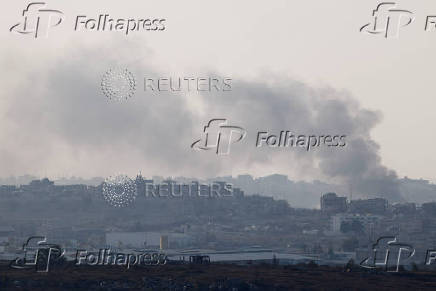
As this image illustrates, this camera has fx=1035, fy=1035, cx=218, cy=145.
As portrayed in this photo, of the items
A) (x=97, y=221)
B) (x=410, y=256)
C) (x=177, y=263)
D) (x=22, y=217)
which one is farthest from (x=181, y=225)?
(x=177, y=263)

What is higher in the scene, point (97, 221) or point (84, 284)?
point (97, 221)

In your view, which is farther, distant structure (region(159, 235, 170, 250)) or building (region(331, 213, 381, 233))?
building (region(331, 213, 381, 233))

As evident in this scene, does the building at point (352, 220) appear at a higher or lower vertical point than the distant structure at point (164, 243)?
higher

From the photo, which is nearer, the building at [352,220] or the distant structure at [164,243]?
the distant structure at [164,243]

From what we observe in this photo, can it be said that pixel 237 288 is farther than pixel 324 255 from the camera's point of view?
No

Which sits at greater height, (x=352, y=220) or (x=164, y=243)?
(x=352, y=220)

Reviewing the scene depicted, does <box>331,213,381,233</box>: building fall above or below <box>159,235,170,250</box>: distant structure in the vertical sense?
above

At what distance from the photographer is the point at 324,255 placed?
128 m

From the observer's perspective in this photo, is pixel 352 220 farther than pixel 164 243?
Yes

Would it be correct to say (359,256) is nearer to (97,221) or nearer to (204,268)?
(204,268)

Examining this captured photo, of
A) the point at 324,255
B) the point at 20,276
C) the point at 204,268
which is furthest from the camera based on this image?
the point at 324,255

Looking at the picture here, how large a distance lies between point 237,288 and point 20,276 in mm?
13934

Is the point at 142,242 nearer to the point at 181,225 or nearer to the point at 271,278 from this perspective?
the point at 181,225

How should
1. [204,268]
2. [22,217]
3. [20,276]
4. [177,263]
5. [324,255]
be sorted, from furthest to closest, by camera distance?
[22,217] < [324,255] < [177,263] < [204,268] < [20,276]
